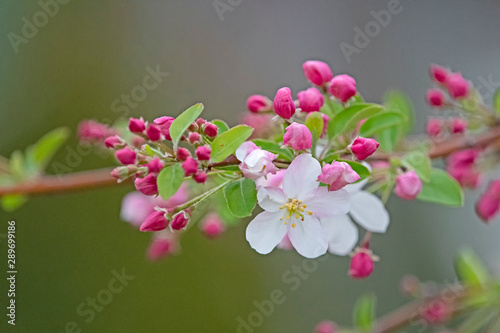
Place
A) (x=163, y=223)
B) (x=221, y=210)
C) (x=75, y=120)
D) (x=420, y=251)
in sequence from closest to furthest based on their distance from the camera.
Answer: (x=163, y=223) → (x=221, y=210) → (x=75, y=120) → (x=420, y=251)

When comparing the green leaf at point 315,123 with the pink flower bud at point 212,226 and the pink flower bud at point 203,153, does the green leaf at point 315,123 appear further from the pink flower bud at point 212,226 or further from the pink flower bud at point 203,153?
the pink flower bud at point 212,226

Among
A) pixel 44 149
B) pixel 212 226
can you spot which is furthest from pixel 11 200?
pixel 212 226

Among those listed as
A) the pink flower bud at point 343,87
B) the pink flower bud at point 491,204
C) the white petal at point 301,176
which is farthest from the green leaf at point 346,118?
the pink flower bud at point 491,204

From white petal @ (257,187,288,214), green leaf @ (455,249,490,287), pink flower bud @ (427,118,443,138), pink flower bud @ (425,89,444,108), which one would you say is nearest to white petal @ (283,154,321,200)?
white petal @ (257,187,288,214)

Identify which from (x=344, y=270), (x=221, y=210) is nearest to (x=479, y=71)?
(x=344, y=270)

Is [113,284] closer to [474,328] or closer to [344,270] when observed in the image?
[344,270]

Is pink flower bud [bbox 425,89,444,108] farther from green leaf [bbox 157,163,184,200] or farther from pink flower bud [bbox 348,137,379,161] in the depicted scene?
green leaf [bbox 157,163,184,200]
